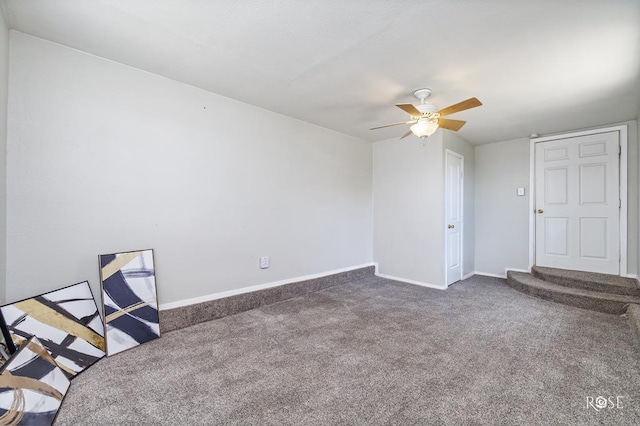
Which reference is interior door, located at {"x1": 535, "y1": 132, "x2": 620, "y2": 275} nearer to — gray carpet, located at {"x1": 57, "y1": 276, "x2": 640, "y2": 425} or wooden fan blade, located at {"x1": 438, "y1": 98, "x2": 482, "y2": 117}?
gray carpet, located at {"x1": 57, "y1": 276, "x2": 640, "y2": 425}

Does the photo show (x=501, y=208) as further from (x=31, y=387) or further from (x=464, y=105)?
(x=31, y=387)

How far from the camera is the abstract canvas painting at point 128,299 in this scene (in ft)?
7.35

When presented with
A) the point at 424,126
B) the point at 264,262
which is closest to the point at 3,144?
the point at 264,262

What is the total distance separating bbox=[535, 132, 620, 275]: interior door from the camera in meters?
3.93

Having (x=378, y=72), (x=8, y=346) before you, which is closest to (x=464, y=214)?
(x=378, y=72)

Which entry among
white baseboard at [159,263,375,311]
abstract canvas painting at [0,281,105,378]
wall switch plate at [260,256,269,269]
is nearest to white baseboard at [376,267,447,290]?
white baseboard at [159,263,375,311]

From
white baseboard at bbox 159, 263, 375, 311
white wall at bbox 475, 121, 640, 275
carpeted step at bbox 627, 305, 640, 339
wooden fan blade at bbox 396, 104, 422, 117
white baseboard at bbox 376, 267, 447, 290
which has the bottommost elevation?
white baseboard at bbox 376, 267, 447, 290

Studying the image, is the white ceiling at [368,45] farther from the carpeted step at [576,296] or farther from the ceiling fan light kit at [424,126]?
the carpeted step at [576,296]

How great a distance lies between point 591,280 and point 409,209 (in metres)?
2.44

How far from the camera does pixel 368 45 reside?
212cm

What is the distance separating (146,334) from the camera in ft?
7.90

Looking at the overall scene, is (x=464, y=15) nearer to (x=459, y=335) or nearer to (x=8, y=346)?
(x=459, y=335)

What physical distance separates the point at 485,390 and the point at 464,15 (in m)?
2.41

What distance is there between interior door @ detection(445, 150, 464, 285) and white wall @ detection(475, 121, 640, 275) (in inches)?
28.3
